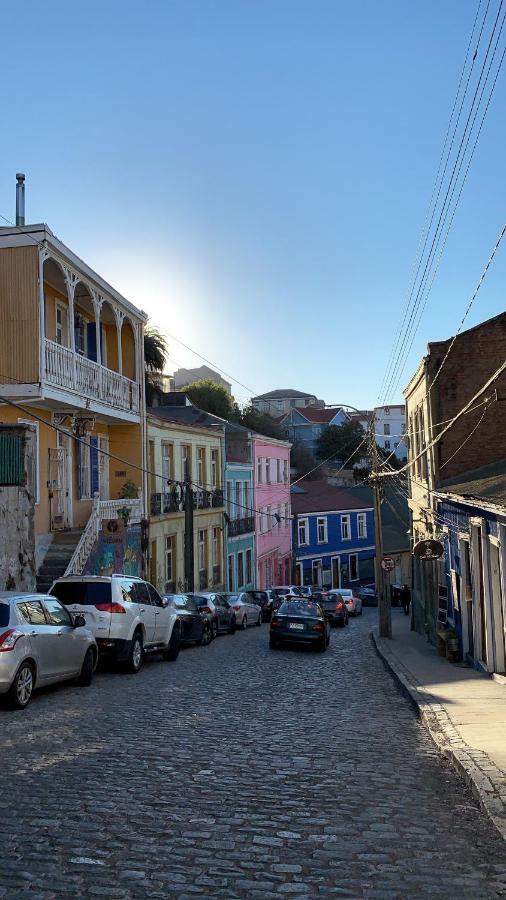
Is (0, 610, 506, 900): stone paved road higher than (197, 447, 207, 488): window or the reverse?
the reverse

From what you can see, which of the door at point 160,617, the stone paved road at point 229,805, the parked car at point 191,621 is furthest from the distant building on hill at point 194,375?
the stone paved road at point 229,805

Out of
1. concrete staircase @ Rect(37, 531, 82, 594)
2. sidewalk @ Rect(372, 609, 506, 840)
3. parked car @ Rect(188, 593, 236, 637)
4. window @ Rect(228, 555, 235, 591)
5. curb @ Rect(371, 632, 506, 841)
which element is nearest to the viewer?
curb @ Rect(371, 632, 506, 841)

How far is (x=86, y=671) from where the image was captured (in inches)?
529

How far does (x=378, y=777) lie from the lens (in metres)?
7.97

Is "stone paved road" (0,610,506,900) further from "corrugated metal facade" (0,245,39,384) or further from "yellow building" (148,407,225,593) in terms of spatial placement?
"yellow building" (148,407,225,593)

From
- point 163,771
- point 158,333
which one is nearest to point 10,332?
point 163,771

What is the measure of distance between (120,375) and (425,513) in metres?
10.4

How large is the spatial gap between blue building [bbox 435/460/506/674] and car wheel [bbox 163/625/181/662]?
252 inches

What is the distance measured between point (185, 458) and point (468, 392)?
595 inches

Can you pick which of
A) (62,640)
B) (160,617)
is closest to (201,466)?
(160,617)

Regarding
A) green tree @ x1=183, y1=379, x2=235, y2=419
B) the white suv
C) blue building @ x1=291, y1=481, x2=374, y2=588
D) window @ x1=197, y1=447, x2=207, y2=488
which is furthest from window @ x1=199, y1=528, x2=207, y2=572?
green tree @ x1=183, y1=379, x2=235, y2=419

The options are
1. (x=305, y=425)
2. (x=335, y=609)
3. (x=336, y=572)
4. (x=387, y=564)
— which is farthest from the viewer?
(x=305, y=425)

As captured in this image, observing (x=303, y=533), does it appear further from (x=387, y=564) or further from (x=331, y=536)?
(x=387, y=564)

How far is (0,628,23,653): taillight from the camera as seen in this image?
10641mm
